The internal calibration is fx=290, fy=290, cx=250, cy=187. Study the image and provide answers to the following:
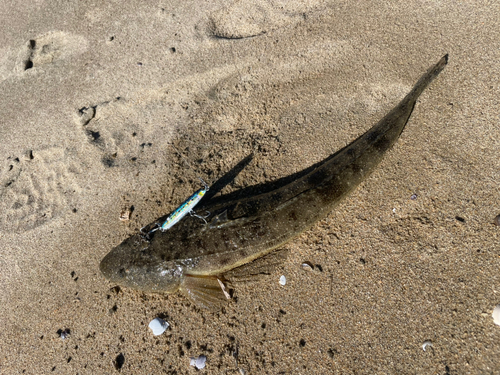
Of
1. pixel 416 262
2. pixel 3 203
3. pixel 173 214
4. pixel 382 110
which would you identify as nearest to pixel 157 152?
pixel 173 214

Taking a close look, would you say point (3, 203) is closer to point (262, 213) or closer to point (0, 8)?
point (262, 213)

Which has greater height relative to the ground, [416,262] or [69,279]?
[416,262]

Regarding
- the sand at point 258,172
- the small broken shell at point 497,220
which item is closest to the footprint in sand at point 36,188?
the sand at point 258,172

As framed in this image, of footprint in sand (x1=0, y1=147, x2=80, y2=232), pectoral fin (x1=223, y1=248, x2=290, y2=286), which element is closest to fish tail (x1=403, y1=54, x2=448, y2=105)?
pectoral fin (x1=223, y1=248, x2=290, y2=286)

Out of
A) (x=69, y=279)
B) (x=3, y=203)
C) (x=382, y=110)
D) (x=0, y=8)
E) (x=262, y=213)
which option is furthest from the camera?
(x=0, y=8)

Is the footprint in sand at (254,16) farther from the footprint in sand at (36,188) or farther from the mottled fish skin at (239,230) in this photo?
the footprint in sand at (36,188)
